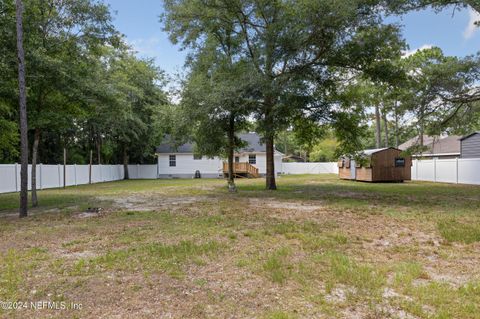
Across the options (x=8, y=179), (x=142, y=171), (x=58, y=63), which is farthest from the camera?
(x=142, y=171)

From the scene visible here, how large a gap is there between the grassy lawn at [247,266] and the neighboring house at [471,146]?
1610 centimetres

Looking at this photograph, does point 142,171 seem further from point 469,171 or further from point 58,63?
point 469,171

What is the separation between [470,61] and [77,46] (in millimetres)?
14139

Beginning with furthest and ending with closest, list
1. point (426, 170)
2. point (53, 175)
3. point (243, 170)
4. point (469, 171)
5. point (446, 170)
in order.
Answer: point (243, 170) → point (426, 170) → point (446, 170) → point (53, 175) → point (469, 171)

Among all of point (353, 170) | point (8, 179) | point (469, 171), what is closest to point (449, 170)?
point (469, 171)

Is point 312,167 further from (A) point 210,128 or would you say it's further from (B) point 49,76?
(B) point 49,76

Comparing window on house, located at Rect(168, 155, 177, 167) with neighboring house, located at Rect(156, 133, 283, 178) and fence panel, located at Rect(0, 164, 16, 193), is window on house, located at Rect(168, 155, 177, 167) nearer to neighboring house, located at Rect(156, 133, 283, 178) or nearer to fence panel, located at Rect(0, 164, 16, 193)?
neighboring house, located at Rect(156, 133, 283, 178)

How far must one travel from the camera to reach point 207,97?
1359cm

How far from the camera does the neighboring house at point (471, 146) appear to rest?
21453mm

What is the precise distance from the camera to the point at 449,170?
20438 mm

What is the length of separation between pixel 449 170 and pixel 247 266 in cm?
2002

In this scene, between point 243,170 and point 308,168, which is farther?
point 308,168

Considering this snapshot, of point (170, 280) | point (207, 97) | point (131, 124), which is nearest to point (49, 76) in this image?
point (207, 97)

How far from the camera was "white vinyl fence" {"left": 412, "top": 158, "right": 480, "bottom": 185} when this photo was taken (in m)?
18.6
